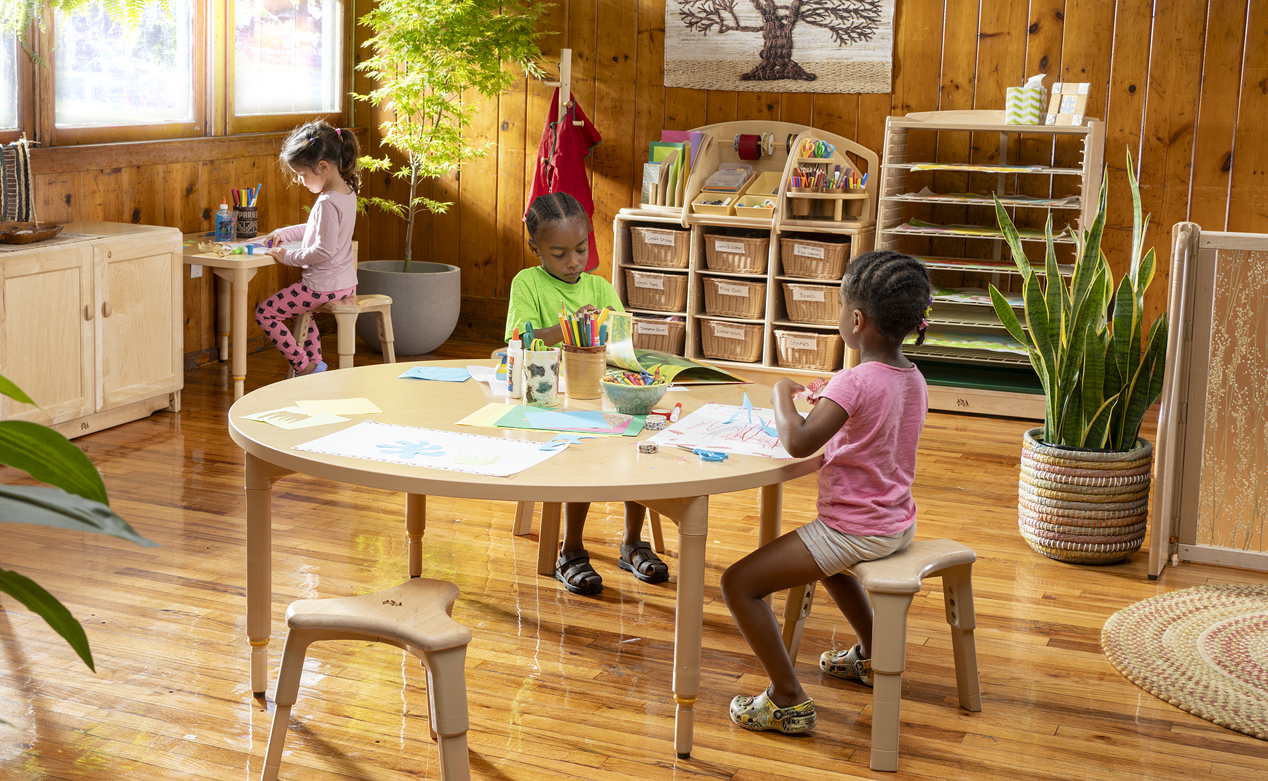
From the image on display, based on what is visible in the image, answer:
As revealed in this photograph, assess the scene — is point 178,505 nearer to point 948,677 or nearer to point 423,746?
point 423,746

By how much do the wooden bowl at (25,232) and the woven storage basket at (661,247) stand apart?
7.93ft

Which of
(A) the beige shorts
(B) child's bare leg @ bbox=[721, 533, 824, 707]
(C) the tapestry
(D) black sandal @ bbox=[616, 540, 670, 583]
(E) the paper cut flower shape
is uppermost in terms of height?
(C) the tapestry

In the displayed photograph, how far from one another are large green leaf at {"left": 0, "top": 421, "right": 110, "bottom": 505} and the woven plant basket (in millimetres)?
2955

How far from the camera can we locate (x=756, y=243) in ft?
16.9

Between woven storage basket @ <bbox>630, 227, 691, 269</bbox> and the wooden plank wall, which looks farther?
woven storage basket @ <bbox>630, 227, 691, 269</bbox>

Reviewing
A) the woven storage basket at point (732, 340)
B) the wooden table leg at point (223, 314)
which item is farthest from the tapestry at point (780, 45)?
the wooden table leg at point (223, 314)

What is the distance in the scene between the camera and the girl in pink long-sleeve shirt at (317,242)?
15.1 feet

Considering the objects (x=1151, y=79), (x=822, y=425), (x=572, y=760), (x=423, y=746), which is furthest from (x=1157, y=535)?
(x=1151, y=79)

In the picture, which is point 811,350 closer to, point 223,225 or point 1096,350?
point 1096,350

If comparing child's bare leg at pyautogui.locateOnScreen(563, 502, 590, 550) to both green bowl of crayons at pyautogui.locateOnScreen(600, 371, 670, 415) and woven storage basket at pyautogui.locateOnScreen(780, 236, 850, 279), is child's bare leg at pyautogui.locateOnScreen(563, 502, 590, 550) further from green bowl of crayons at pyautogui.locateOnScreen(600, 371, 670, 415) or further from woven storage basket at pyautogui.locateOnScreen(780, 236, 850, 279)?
woven storage basket at pyautogui.locateOnScreen(780, 236, 850, 279)

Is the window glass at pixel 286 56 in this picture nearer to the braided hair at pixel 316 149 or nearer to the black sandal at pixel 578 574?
the braided hair at pixel 316 149

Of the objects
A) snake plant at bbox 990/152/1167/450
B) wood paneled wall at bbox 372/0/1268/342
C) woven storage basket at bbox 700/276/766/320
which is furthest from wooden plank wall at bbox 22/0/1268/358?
snake plant at bbox 990/152/1167/450

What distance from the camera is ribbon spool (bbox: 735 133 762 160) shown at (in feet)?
17.7

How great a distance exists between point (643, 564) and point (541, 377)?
34.6 inches
